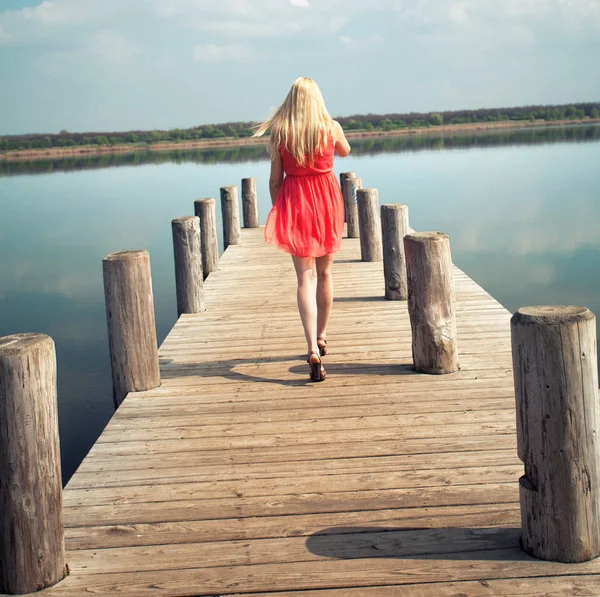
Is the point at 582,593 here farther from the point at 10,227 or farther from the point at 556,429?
the point at 10,227

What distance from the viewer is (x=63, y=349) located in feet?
33.8

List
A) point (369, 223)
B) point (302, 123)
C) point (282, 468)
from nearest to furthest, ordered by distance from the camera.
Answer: point (282, 468) → point (302, 123) → point (369, 223)

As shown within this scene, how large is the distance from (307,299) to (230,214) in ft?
27.9

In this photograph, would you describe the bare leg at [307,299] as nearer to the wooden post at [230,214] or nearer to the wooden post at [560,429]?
the wooden post at [560,429]

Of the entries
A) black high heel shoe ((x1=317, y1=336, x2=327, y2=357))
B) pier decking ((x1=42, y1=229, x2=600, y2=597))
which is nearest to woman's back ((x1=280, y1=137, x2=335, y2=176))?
black high heel shoe ((x1=317, y1=336, x2=327, y2=357))

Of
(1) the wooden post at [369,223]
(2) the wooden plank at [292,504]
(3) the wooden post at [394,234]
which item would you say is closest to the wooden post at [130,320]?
(2) the wooden plank at [292,504]

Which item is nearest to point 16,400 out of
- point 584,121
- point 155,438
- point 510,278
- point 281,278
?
point 155,438

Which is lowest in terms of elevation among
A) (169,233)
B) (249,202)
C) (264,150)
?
(169,233)

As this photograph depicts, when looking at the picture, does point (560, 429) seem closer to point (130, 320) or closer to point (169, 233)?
→ point (130, 320)

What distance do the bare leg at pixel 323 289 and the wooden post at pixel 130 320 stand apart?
1.14 metres

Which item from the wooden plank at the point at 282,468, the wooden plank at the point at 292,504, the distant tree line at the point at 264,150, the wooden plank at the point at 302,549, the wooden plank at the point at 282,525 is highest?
the distant tree line at the point at 264,150

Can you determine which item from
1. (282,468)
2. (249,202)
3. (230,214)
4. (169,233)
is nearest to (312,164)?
(282,468)

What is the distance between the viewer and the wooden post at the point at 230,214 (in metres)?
13.3

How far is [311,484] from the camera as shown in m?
3.64
